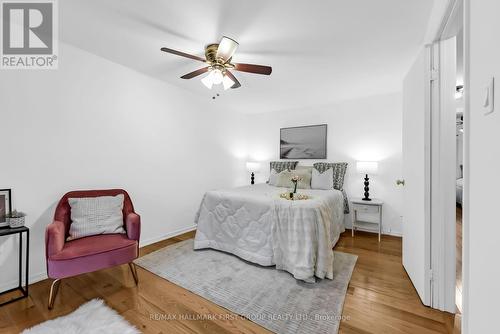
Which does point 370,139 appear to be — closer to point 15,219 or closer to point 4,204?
point 15,219

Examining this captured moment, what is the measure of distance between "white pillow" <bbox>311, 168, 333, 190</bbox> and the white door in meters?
1.32

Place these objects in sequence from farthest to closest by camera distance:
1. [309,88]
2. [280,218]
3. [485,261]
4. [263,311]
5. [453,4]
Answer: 1. [309,88]
2. [280,218]
3. [263,311]
4. [453,4]
5. [485,261]

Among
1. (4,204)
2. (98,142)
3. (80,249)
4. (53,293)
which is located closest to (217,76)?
(98,142)

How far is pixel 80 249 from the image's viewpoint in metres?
1.78

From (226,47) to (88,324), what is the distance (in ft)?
7.86

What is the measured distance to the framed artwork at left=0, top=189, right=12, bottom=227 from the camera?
187cm

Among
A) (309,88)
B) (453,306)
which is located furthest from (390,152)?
(453,306)

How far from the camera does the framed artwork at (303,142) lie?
13.6ft

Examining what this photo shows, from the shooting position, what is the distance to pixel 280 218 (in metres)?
2.28

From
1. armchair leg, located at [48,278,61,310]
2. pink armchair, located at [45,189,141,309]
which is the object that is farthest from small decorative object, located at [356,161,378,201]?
armchair leg, located at [48,278,61,310]

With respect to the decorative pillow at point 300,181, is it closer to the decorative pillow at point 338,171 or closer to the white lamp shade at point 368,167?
the decorative pillow at point 338,171

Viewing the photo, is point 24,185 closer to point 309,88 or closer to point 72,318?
point 72,318

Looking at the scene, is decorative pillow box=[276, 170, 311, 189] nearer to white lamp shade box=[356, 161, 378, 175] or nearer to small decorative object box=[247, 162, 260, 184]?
white lamp shade box=[356, 161, 378, 175]

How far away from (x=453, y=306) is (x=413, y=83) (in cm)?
188
